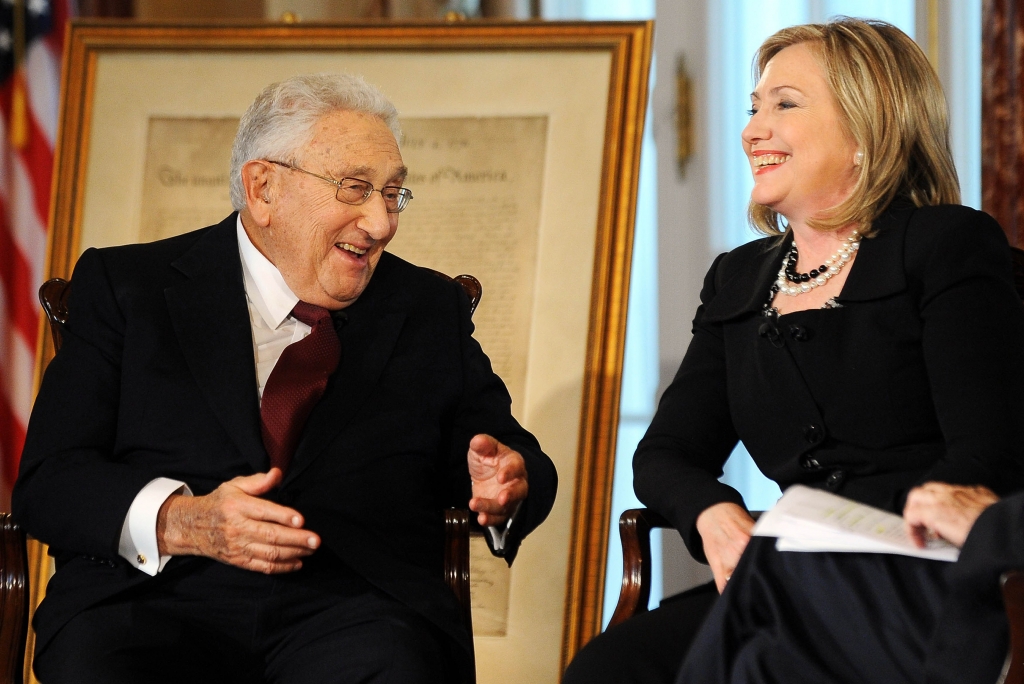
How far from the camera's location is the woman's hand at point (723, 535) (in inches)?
82.4

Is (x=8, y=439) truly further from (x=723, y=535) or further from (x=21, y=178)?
(x=723, y=535)

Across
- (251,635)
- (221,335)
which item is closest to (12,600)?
(251,635)

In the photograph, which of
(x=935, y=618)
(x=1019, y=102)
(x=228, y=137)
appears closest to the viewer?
(x=935, y=618)

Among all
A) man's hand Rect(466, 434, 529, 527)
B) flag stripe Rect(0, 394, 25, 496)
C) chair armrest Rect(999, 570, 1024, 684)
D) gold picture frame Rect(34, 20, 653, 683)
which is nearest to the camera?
chair armrest Rect(999, 570, 1024, 684)

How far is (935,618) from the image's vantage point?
1.70m

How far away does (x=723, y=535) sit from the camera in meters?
2.12

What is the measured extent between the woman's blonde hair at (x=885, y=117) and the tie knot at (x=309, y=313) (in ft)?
3.41

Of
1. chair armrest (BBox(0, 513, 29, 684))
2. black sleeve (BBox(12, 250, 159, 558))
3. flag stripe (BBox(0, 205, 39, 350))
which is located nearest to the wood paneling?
black sleeve (BBox(12, 250, 159, 558))

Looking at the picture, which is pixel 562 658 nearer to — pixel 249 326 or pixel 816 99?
pixel 249 326

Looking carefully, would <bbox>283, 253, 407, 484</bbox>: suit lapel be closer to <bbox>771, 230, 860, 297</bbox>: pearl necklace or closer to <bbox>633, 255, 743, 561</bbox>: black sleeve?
<bbox>633, 255, 743, 561</bbox>: black sleeve

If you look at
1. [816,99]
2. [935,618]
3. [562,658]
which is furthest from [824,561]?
[562,658]

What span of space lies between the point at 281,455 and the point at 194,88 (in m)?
1.76

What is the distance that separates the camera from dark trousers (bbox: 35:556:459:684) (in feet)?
6.60

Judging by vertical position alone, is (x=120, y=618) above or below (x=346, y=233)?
below
